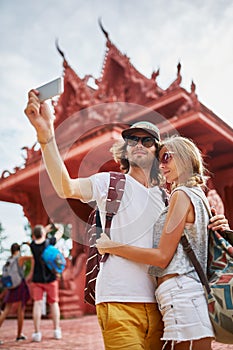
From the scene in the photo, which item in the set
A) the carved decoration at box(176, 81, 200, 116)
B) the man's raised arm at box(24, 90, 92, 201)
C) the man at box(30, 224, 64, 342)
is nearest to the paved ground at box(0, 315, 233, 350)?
the man at box(30, 224, 64, 342)

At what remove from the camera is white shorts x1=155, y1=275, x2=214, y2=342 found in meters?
1.53

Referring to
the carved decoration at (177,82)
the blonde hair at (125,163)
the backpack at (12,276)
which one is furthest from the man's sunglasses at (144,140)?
the carved decoration at (177,82)

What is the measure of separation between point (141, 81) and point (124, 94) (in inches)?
22.7

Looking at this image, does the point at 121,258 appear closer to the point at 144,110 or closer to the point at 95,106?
the point at 144,110

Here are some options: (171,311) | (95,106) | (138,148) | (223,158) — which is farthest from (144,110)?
(171,311)

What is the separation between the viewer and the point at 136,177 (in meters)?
1.96

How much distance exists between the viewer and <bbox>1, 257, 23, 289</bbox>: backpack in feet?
19.0

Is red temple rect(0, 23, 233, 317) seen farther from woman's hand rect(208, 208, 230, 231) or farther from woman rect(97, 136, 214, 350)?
woman's hand rect(208, 208, 230, 231)

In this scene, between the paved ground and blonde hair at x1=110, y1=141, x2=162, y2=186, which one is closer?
blonde hair at x1=110, y1=141, x2=162, y2=186

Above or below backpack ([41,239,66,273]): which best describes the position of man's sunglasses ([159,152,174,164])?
above

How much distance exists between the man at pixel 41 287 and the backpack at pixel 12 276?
514 millimetres

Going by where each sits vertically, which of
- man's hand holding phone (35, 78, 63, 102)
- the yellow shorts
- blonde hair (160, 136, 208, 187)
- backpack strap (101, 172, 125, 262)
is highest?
man's hand holding phone (35, 78, 63, 102)

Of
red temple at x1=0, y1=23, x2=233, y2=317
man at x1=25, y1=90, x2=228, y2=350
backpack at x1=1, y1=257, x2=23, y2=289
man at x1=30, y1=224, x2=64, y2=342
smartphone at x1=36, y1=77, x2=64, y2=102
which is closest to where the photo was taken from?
smartphone at x1=36, y1=77, x2=64, y2=102

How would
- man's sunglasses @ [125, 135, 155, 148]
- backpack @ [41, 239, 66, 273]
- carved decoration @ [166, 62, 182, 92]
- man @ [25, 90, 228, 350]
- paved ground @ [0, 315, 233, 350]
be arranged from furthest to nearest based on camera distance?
1. carved decoration @ [166, 62, 182, 92]
2. backpack @ [41, 239, 66, 273]
3. paved ground @ [0, 315, 233, 350]
4. man's sunglasses @ [125, 135, 155, 148]
5. man @ [25, 90, 228, 350]
